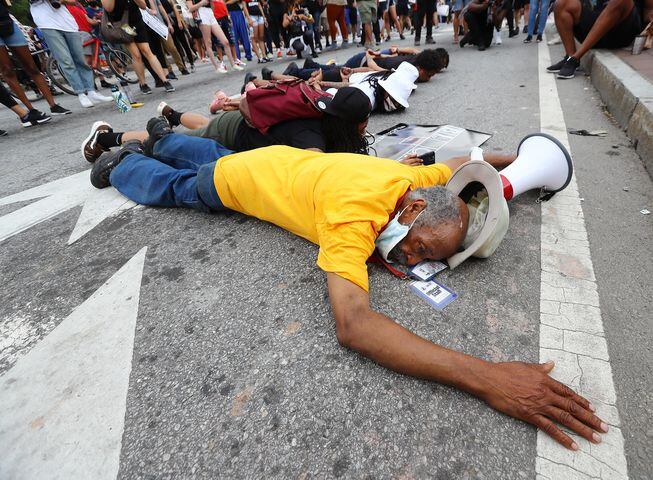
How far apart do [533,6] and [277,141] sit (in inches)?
315

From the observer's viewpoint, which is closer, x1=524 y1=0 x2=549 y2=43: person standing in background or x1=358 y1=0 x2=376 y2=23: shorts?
x1=524 y1=0 x2=549 y2=43: person standing in background

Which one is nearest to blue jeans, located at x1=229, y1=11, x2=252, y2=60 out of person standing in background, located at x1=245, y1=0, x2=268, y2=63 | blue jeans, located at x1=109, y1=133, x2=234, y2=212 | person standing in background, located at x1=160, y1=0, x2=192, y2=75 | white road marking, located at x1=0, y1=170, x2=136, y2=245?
person standing in background, located at x1=245, y1=0, x2=268, y2=63

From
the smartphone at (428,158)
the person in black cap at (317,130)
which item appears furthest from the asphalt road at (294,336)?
the person in black cap at (317,130)

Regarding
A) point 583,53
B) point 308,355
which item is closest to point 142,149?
point 308,355

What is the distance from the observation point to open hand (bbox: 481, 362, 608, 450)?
0.97 m

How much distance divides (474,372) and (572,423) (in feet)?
0.92

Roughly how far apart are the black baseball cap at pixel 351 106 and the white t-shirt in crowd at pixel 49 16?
4.94m

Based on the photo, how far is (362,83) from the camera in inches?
156

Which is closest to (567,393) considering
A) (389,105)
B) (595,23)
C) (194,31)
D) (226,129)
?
(226,129)

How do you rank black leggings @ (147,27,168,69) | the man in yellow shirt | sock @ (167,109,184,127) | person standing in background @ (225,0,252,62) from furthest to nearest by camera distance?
person standing in background @ (225,0,252,62) → black leggings @ (147,27,168,69) → sock @ (167,109,184,127) → the man in yellow shirt

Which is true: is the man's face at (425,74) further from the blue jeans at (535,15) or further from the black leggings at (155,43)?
the black leggings at (155,43)

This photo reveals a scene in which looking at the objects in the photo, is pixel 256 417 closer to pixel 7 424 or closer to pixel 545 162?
pixel 7 424

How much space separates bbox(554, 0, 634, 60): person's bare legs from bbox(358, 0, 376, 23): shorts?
16.5ft

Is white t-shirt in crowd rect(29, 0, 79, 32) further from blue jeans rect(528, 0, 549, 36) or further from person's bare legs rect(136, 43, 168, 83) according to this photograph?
blue jeans rect(528, 0, 549, 36)
